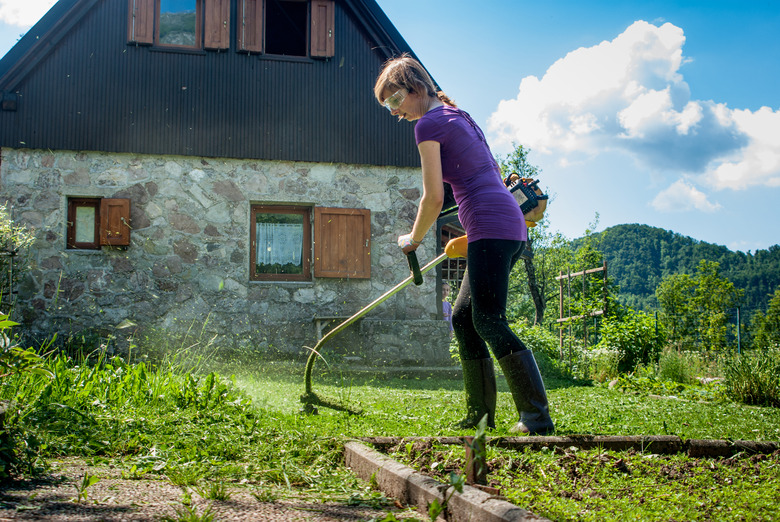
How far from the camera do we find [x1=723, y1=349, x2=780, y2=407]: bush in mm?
6211

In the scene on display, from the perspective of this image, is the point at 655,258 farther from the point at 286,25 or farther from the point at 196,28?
the point at 196,28

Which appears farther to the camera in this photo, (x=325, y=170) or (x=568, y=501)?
(x=325, y=170)

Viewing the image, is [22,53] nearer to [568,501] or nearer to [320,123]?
[320,123]

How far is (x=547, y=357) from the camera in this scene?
10883 mm

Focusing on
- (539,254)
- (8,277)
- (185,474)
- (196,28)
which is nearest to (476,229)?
(185,474)

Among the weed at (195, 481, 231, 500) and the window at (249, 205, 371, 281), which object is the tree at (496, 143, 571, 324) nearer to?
the window at (249, 205, 371, 281)

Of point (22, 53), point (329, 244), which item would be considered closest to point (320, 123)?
point (329, 244)

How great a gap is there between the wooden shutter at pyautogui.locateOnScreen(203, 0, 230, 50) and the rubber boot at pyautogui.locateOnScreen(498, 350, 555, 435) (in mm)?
8645

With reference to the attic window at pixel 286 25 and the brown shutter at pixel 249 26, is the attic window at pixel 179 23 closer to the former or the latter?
the brown shutter at pixel 249 26

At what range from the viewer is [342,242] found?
1039cm

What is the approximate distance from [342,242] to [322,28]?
3.33 m

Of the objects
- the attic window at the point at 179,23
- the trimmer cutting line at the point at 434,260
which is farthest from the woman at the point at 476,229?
the attic window at the point at 179,23

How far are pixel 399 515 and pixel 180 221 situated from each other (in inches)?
346

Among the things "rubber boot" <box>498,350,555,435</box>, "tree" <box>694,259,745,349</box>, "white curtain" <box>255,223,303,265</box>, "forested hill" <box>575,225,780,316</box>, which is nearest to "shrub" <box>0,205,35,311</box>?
"white curtain" <box>255,223,303,265</box>
